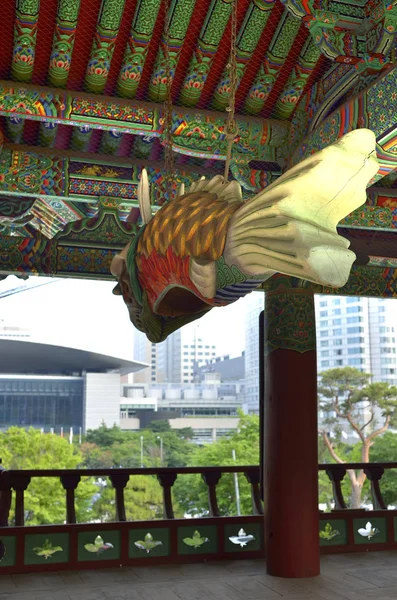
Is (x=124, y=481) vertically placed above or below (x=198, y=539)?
above

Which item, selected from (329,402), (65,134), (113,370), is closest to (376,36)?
(65,134)

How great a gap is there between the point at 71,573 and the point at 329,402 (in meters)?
16.8

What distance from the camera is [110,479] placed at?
499 cm

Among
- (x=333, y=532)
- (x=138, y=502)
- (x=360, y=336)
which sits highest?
(x=360, y=336)

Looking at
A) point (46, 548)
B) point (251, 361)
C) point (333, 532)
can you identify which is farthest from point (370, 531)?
point (251, 361)

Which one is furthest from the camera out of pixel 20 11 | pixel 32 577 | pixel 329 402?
pixel 329 402

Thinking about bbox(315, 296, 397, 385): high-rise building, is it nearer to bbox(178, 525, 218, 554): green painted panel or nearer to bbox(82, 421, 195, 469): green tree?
bbox(82, 421, 195, 469): green tree

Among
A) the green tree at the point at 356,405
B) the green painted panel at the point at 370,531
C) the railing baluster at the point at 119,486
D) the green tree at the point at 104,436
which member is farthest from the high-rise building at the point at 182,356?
the railing baluster at the point at 119,486

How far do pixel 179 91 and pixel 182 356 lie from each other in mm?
30284

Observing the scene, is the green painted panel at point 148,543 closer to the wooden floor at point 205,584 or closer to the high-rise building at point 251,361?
the wooden floor at point 205,584

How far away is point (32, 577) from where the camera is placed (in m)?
4.23

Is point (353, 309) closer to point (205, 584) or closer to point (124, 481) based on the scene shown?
point (124, 481)

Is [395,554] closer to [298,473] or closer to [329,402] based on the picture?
[298,473]

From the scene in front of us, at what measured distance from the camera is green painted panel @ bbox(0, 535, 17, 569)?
14.2 ft
